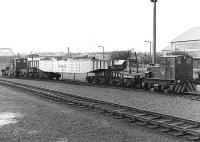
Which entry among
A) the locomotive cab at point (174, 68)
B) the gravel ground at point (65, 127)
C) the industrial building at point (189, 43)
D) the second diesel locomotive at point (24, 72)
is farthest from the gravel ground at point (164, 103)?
the industrial building at point (189, 43)

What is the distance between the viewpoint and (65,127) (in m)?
10.8

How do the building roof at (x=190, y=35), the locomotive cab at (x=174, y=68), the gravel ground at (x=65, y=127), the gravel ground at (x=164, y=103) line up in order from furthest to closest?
the building roof at (x=190, y=35) → the locomotive cab at (x=174, y=68) → the gravel ground at (x=164, y=103) → the gravel ground at (x=65, y=127)

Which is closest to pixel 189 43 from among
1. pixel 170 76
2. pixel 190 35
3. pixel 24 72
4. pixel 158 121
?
pixel 190 35

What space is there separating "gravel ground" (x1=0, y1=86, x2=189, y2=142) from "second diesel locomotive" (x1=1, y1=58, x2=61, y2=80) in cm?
2187

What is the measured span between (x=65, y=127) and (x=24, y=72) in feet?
Answer: 105

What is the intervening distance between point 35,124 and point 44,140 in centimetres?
242

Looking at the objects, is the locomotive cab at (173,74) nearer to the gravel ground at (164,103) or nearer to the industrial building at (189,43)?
the gravel ground at (164,103)

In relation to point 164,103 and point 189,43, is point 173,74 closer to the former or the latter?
point 164,103

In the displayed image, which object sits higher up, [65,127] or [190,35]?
[190,35]

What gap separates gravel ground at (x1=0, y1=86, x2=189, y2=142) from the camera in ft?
30.4

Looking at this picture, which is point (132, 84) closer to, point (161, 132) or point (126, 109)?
point (126, 109)

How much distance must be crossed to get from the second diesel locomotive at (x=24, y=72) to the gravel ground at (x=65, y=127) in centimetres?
2187

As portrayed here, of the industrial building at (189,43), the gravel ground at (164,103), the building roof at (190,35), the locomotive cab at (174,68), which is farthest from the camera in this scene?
the building roof at (190,35)

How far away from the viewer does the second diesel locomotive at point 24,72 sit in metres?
37.2
